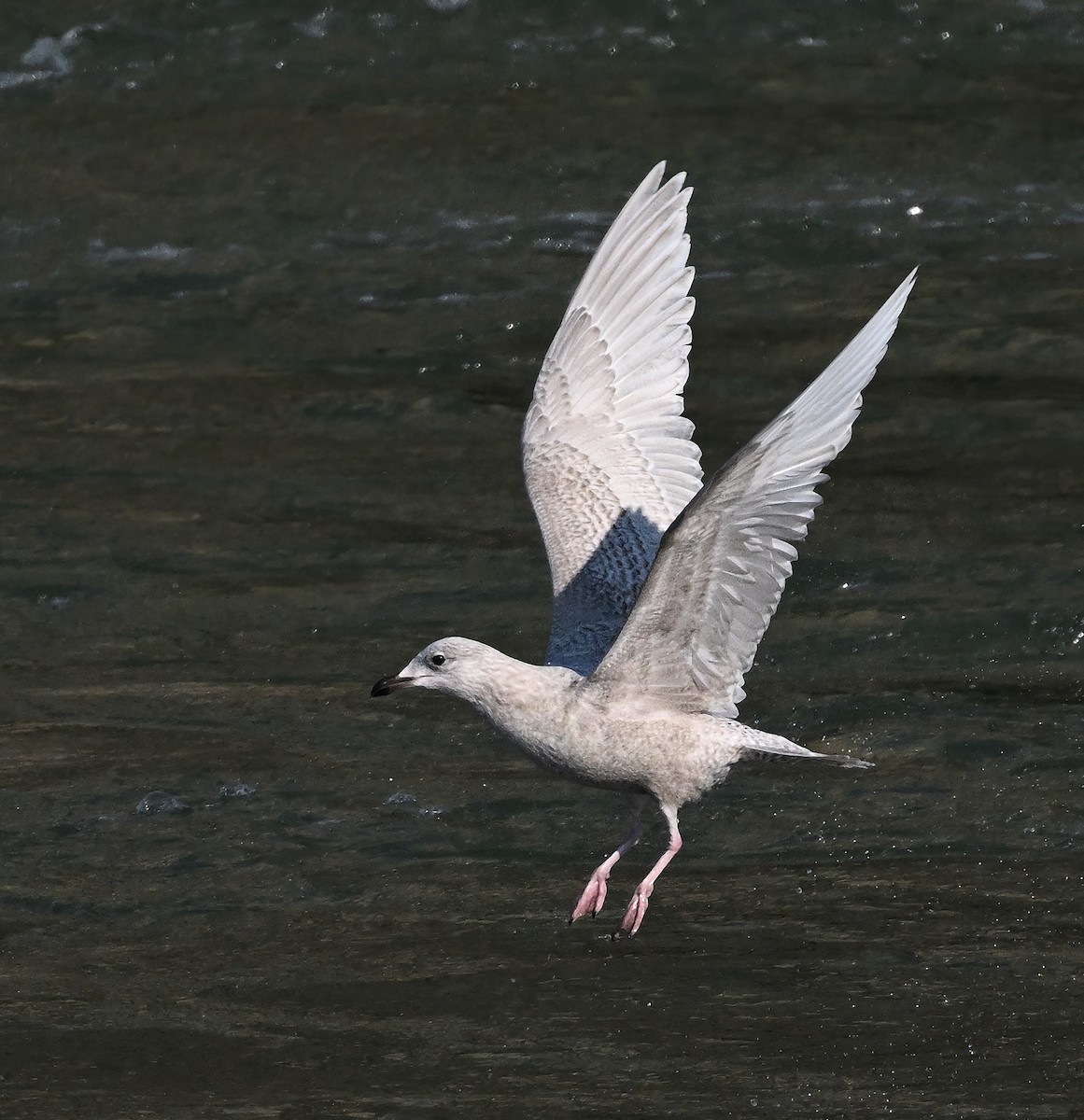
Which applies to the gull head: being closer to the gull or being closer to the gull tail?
the gull

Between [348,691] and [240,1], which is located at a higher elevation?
[240,1]

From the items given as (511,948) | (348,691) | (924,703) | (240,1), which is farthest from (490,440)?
(240,1)

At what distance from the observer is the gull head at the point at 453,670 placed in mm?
6562

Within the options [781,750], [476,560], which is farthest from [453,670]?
[476,560]

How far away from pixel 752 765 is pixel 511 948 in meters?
1.26

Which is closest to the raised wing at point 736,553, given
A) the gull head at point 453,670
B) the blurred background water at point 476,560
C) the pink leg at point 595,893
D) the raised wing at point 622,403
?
the gull head at point 453,670

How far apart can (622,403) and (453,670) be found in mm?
1553

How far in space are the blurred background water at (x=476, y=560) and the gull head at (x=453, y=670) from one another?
0.97m

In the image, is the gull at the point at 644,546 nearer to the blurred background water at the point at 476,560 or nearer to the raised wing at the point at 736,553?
the raised wing at the point at 736,553

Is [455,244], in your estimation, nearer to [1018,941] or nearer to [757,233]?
[757,233]

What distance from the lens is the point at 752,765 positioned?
7945 millimetres

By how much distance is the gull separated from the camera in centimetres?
586

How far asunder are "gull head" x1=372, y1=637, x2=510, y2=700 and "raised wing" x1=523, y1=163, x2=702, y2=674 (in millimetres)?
779

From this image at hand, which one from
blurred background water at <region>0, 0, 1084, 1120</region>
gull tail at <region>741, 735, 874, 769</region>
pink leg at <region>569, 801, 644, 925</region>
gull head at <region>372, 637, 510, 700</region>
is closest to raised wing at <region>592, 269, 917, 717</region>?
gull tail at <region>741, 735, 874, 769</region>
